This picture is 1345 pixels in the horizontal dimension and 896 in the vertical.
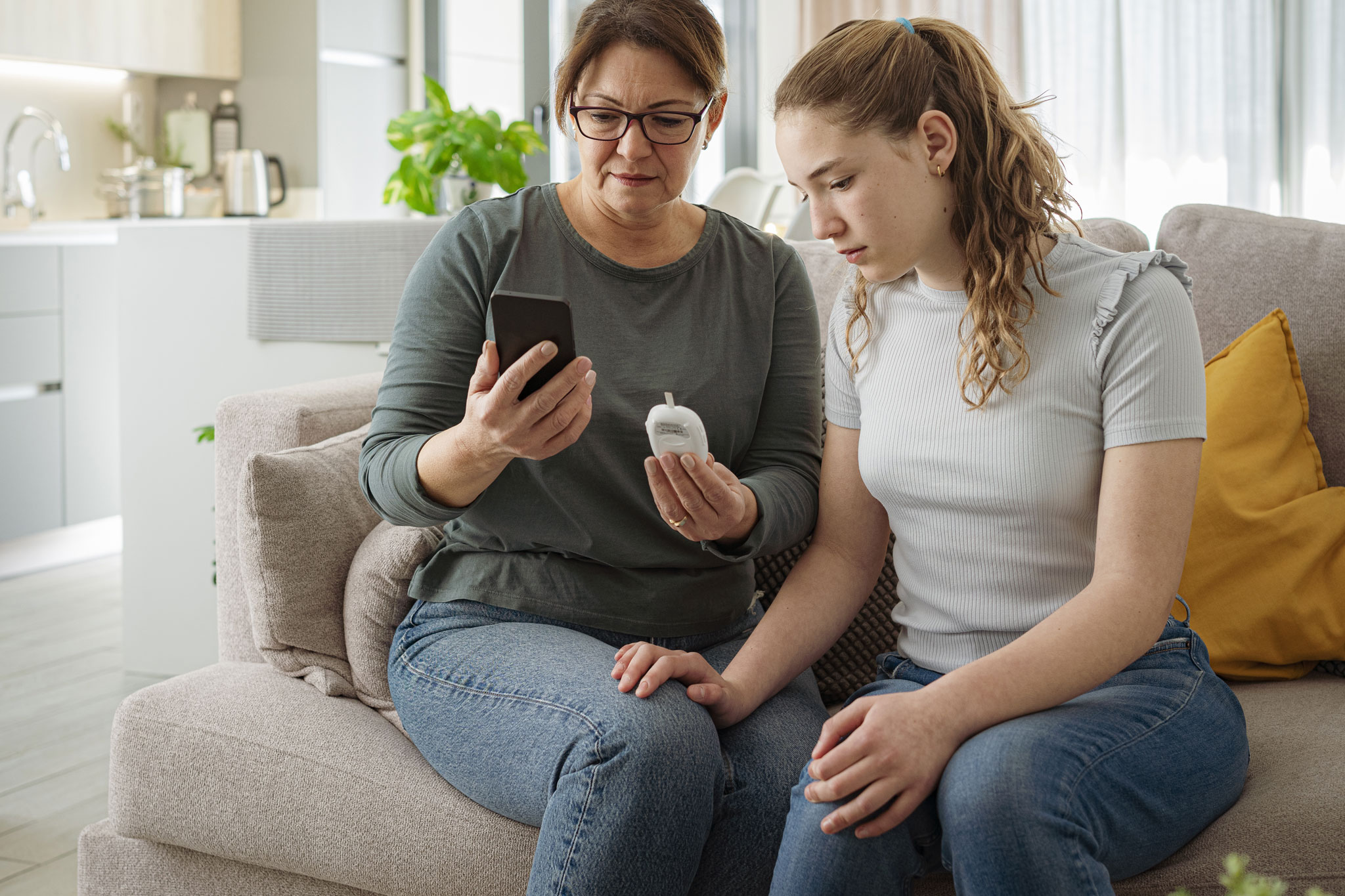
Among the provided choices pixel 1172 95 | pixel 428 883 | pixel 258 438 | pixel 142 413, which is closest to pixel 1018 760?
pixel 428 883

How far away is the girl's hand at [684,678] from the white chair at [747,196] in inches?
107

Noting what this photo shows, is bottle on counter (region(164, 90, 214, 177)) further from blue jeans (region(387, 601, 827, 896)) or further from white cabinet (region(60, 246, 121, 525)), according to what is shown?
blue jeans (region(387, 601, 827, 896))

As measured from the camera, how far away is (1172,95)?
169 inches

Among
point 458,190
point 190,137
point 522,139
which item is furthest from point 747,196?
point 190,137

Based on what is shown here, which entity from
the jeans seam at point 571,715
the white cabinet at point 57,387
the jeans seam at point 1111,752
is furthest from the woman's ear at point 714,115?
the white cabinet at point 57,387

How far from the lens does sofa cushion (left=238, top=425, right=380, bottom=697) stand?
1.30 meters

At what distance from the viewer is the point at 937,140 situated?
110cm

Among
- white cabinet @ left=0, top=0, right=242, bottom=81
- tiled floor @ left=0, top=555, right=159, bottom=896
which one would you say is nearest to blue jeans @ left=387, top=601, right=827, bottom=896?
tiled floor @ left=0, top=555, right=159, bottom=896

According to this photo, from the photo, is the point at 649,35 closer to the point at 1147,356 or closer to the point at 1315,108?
the point at 1147,356

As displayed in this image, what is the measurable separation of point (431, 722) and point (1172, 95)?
4055mm

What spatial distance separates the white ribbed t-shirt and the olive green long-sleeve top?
6.7 inches

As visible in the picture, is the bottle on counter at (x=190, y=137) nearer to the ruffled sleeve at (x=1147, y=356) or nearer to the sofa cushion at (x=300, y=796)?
the sofa cushion at (x=300, y=796)

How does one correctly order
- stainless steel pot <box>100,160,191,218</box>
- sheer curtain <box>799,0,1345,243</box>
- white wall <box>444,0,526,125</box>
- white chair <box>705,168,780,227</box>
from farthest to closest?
white wall <box>444,0,526,125</box>
stainless steel pot <box>100,160,191,218</box>
sheer curtain <box>799,0,1345,243</box>
white chair <box>705,168,780,227</box>

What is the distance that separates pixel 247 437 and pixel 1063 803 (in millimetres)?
1101
